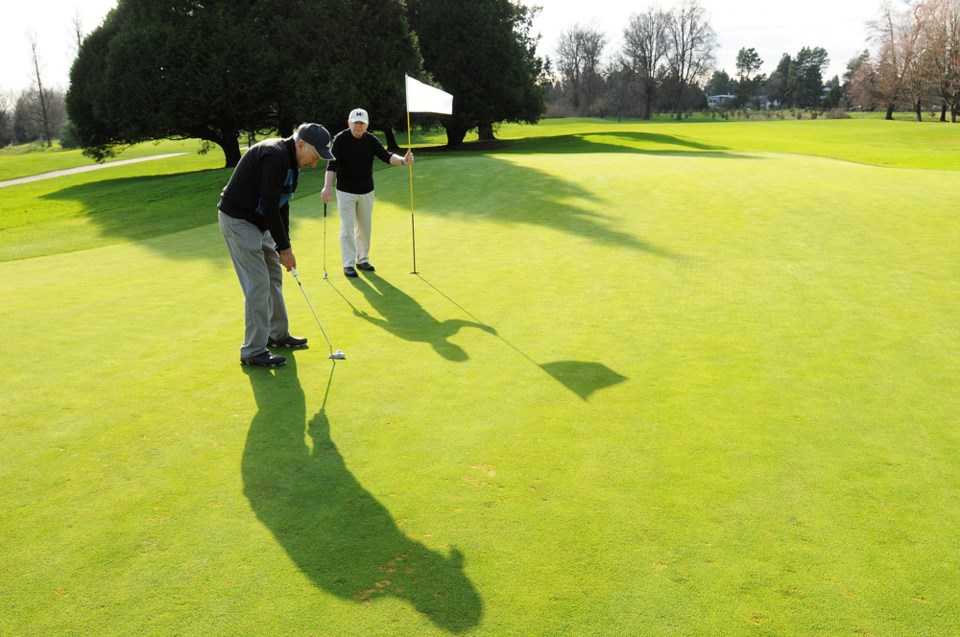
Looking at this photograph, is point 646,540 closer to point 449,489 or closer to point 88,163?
point 449,489

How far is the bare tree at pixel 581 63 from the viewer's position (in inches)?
4146

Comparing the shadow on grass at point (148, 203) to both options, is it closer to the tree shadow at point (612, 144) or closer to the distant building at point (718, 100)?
the tree shadow at point (612, 144)

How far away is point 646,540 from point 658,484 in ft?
2.05

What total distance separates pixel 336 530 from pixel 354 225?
727 cm

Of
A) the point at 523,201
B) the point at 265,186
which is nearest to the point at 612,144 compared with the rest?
the point at 523,201

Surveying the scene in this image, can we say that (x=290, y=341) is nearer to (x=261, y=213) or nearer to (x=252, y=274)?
(x=252, y=274)

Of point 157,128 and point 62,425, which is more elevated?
point 157,128

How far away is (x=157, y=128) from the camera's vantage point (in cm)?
2941

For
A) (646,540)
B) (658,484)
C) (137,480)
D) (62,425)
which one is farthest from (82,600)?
(658,484)

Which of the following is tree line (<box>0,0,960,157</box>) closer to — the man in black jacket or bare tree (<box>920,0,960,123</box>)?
the man in black jacket

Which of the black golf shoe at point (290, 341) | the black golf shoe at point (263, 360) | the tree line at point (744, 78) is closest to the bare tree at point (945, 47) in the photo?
the tree line at point (744, 78)

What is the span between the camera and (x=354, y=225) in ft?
34.8

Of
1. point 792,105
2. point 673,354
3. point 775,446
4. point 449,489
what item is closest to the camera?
point 449,489

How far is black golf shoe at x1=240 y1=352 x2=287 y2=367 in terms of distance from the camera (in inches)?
257
